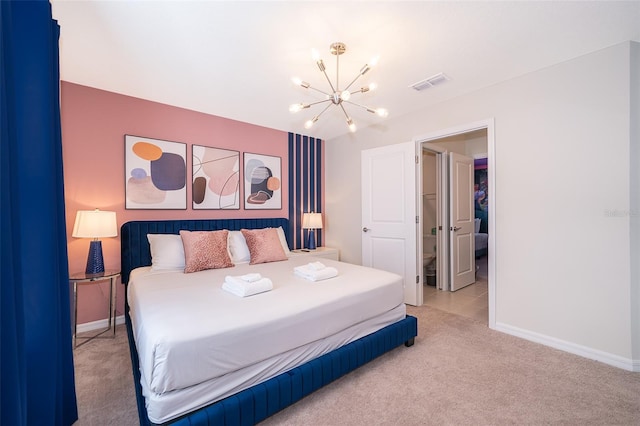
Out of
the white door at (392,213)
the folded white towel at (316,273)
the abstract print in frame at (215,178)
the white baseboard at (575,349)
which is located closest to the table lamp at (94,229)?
the abstract print in frame at (215,178)

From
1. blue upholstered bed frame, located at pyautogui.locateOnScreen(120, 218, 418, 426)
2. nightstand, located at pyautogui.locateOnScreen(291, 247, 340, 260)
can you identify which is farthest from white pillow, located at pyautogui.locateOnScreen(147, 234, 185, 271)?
nightstand, located at pyautogui.locateOnScreen(291, 247, 340, 260)

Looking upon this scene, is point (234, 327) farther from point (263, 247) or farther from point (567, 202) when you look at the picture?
point (567, 202)

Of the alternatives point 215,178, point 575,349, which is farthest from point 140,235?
point 575,349

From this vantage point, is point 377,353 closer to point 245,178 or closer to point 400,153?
point 400,153

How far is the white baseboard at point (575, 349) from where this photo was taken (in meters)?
2.15

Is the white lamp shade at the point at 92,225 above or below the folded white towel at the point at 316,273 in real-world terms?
above

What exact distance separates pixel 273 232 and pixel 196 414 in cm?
229

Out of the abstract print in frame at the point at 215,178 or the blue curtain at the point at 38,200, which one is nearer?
the blue curtain at the point at 38,200

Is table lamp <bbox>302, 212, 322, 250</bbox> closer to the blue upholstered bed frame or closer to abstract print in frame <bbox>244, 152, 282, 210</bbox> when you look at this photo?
abstract print in frame <bbox>244, 152, 282, 210</bbox>

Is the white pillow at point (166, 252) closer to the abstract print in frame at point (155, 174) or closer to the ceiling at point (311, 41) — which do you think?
the abstract print in frame at point (155, 174)

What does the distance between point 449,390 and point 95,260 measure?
3289 mm

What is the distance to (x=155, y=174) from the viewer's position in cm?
328

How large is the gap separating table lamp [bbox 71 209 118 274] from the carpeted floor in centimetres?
77

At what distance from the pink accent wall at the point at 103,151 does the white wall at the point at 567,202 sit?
11.6 feet
